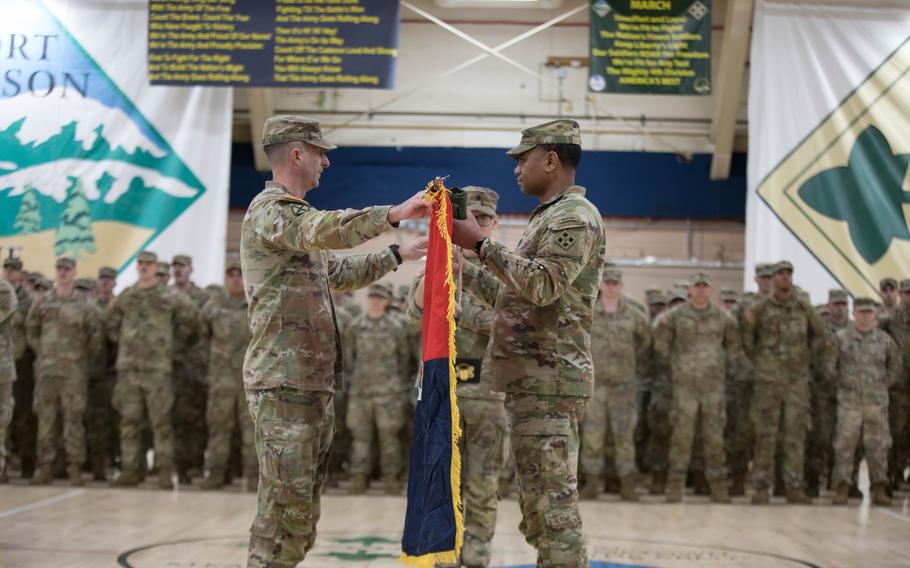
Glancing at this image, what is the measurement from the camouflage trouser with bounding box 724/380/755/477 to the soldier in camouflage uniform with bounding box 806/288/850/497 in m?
0.52

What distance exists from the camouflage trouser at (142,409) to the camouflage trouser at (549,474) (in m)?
5.33

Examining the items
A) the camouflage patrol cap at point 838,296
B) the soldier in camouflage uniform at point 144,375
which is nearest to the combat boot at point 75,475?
the soldier in camouflage uniform at point 144,375

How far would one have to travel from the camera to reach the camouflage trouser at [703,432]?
8.08 m

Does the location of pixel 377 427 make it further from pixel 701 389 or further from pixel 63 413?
pixel 701 389

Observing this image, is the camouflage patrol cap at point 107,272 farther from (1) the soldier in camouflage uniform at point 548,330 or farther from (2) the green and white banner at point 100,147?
(1) the soldier in camouflage uniform at point 548,330

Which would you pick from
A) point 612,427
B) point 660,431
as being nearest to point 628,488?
point 612,427

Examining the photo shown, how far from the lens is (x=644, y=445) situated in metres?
8.94

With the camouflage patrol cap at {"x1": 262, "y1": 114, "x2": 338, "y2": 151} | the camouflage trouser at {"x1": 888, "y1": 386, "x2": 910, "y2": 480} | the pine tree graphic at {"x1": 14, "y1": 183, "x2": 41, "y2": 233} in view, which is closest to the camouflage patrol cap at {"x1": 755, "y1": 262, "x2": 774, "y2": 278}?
the camouflage trouser at {"x1": 888, "y1": 386, "x2": 910, "y2": 480}

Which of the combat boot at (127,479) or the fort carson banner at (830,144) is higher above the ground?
the fort carson banner at (830,144)

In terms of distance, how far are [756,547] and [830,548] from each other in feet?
1.40

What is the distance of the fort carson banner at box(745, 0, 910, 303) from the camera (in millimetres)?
9320

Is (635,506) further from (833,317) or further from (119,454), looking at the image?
(119,454)

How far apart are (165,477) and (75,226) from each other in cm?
269

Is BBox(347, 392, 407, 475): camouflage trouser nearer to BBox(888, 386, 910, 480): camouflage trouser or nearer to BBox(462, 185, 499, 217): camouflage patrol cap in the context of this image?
BBox(462, 185, 499, 217): camouflage patrol cap
